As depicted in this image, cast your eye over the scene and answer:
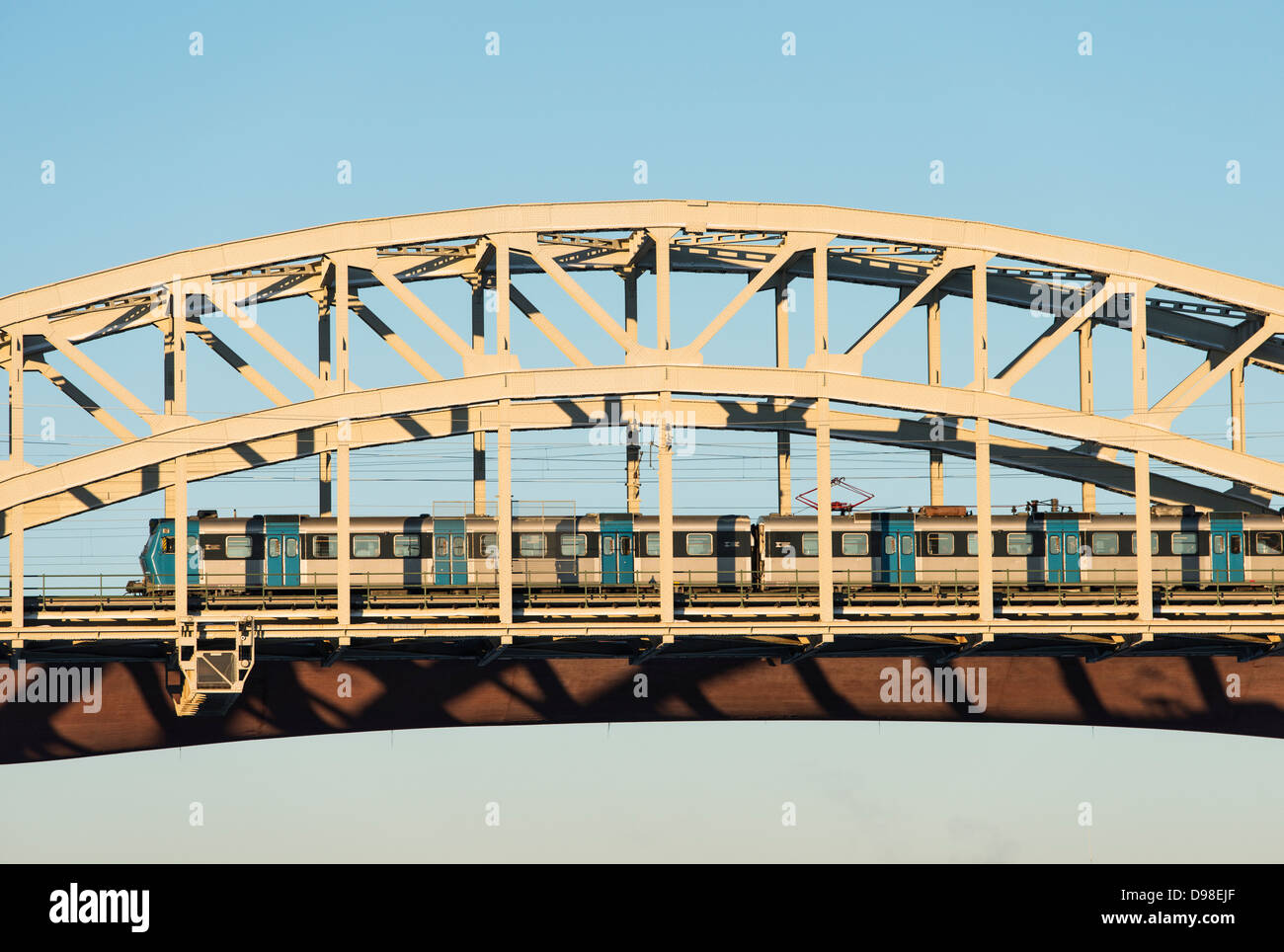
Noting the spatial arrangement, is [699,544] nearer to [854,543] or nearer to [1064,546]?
[854,543]

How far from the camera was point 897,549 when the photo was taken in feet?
185

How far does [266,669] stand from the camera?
53125 mm

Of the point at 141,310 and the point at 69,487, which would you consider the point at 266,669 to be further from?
the point at 141,310

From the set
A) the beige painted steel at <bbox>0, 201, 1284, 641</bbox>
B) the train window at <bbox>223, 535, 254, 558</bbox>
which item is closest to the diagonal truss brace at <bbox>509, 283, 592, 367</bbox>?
the beige painted steel at <bbox>0, 201, 1284, 641</bbox>

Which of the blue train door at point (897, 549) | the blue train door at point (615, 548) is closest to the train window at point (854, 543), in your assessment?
the blue train door at point (897, 549)

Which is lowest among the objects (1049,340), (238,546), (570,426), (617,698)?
(617,698)

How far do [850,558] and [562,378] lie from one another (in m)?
12.2

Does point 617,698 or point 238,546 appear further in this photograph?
point 238,546

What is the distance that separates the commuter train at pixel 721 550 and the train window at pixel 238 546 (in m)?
0.03

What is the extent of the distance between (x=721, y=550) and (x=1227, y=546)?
17492 millimetres

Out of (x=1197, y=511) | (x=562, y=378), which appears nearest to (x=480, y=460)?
(x=562, y=378)

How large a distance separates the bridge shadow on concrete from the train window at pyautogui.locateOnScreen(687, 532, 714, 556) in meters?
3.81

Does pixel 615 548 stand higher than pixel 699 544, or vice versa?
pixel 699 544

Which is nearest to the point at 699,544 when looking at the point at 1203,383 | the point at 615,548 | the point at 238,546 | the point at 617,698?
the point at 615,548
